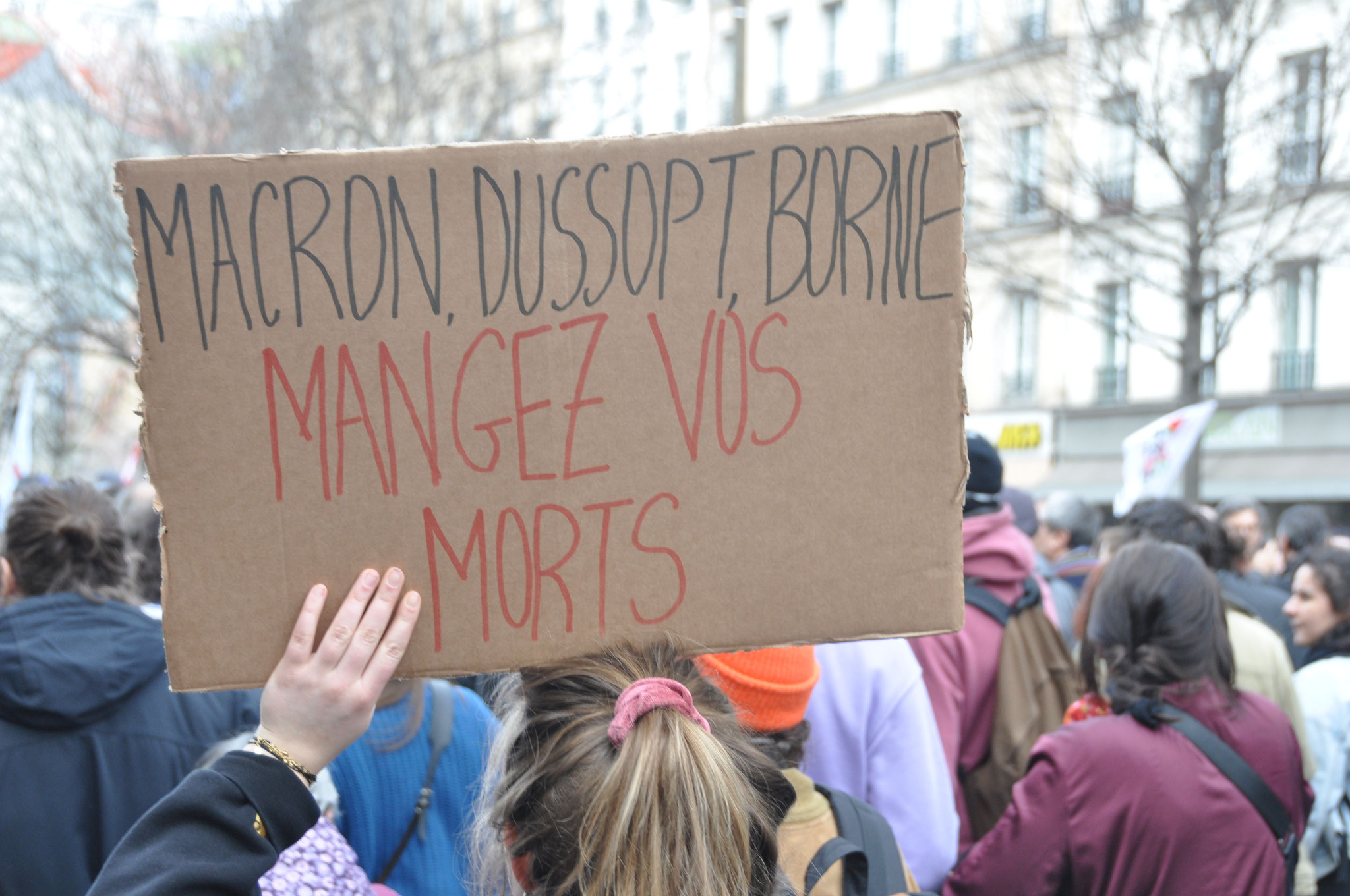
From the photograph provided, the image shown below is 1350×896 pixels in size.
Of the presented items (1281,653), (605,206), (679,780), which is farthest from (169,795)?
(1281,653)

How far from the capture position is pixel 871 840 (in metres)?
1.82

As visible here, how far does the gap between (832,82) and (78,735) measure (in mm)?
23793

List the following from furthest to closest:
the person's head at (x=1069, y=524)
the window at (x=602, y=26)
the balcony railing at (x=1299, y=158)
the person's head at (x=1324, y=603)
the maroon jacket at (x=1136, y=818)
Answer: the window at (x=602, y=26) → the balcony railing at (x=1299, y=158) → the person's head at (x=1069, y=524) → the person's head at (x=1324, y=603) → the maroon jacket at (x=1136, y=818)

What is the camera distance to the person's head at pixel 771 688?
6.26 ft

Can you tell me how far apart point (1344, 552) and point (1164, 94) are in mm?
8954

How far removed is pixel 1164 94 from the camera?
37.8 feet

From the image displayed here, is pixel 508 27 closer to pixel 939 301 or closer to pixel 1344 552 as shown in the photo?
pixel 1344 552

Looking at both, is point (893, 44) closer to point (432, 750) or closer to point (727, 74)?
point (727, 74)

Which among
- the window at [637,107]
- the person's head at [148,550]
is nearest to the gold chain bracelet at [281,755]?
the person's head at [148,550]

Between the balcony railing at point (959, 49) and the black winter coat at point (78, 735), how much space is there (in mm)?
21421

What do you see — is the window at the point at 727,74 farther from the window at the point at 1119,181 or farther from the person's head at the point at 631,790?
the person's head at the point at 631,790

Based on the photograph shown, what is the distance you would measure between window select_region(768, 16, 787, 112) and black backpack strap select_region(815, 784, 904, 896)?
80.8ft

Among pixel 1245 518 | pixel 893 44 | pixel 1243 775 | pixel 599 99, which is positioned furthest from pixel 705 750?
pixel 893 44

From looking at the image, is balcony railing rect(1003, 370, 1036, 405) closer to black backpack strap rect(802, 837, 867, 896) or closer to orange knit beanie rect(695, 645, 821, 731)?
orange knit beanie rect(695, 645, 821, 731)
